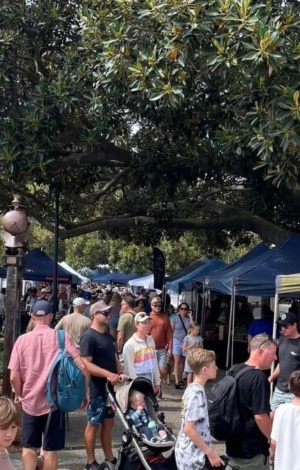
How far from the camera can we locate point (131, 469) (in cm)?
659

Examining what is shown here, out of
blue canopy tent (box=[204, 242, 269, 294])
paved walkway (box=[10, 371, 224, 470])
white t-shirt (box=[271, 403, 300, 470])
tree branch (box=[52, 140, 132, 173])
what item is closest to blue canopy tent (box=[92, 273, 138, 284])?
blue canopy tent (box=[204, 242, 269, 294])

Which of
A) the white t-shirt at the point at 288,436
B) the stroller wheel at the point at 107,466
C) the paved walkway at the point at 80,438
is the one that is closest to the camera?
the white t-shirt at the point at 288,436

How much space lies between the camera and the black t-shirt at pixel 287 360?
826 centimetres

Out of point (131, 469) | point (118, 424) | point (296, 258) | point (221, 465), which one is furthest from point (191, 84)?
point (221, 465)

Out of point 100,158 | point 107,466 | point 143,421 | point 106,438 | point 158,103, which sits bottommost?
point 107,466

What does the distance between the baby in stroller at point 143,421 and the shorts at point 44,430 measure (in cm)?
65

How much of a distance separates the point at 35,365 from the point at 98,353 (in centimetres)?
115

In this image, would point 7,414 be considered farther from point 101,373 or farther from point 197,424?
point 101,373

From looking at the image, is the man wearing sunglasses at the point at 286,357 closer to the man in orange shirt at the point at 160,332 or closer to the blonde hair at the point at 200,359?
the blonde hair at the point at 200,359

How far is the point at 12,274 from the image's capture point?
9812 mm

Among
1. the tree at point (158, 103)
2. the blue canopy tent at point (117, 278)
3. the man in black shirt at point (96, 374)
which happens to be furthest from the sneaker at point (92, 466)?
the blue canopy tent at point (117, 278)

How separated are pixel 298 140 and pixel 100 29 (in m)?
4.15

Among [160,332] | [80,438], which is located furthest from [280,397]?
[160,332]

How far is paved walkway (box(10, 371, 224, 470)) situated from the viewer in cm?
839
